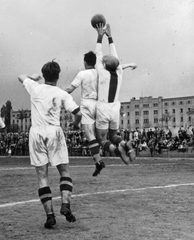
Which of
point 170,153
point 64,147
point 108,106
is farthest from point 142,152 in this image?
point 64,147

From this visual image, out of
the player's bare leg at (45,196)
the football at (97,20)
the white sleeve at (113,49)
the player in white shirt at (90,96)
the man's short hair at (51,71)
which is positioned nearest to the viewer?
the player's bare leg at (45,196)

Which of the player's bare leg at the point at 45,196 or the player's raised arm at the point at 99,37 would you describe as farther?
the player's raised arm at the point at 99,37

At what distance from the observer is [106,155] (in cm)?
2873

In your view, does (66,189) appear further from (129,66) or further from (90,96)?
(129,66)

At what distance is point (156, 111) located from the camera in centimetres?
13562

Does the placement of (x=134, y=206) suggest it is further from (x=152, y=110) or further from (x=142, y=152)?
(x=152, y=110)

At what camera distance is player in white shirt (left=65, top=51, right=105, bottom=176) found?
6.63m

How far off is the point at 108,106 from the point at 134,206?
196 centimetres

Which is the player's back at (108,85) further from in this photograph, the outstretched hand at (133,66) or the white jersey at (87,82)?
the outstretched hand at (133,66)

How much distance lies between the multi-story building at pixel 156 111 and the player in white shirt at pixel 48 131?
12729 centimetres

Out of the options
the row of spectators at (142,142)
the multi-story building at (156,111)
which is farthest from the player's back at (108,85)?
the multi-story building at (156,111)

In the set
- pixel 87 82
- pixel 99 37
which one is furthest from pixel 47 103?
pixel 99 37

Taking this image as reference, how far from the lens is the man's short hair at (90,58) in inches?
265

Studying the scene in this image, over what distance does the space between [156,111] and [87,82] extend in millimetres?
130898
